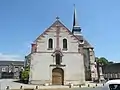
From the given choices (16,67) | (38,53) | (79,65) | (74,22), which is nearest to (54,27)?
(38,53)

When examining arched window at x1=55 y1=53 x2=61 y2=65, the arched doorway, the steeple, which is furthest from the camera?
the steeple

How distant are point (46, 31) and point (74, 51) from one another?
263 inches

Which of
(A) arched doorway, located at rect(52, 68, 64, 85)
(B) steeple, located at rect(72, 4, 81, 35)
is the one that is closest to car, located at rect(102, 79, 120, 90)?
(A) arched doorway, located at rect(52, 68, 64, 85)

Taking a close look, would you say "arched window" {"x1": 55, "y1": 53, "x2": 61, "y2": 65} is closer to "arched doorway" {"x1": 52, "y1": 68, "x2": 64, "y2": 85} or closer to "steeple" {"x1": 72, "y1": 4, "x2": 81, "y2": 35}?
"arched doorway" {"x1": 52, "y1": 68, "x2": 64, "y2": 85}

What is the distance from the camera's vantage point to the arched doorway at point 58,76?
37406mm

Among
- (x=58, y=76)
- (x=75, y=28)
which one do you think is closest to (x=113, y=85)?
(x=58, y=76)

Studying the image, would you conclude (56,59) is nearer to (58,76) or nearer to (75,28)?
(58,76)

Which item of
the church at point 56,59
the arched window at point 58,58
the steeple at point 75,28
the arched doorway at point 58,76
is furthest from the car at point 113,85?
the steeple at point 75,28

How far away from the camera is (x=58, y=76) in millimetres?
37688

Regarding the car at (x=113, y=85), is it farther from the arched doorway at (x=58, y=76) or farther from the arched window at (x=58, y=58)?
the arched window at (x=58, y=58)

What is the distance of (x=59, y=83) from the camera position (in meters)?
37.4

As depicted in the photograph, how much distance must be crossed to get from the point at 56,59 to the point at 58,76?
10.6 feet

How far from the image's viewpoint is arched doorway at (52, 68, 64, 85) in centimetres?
3741

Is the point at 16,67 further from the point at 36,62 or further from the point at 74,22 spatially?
the point at 36,62
